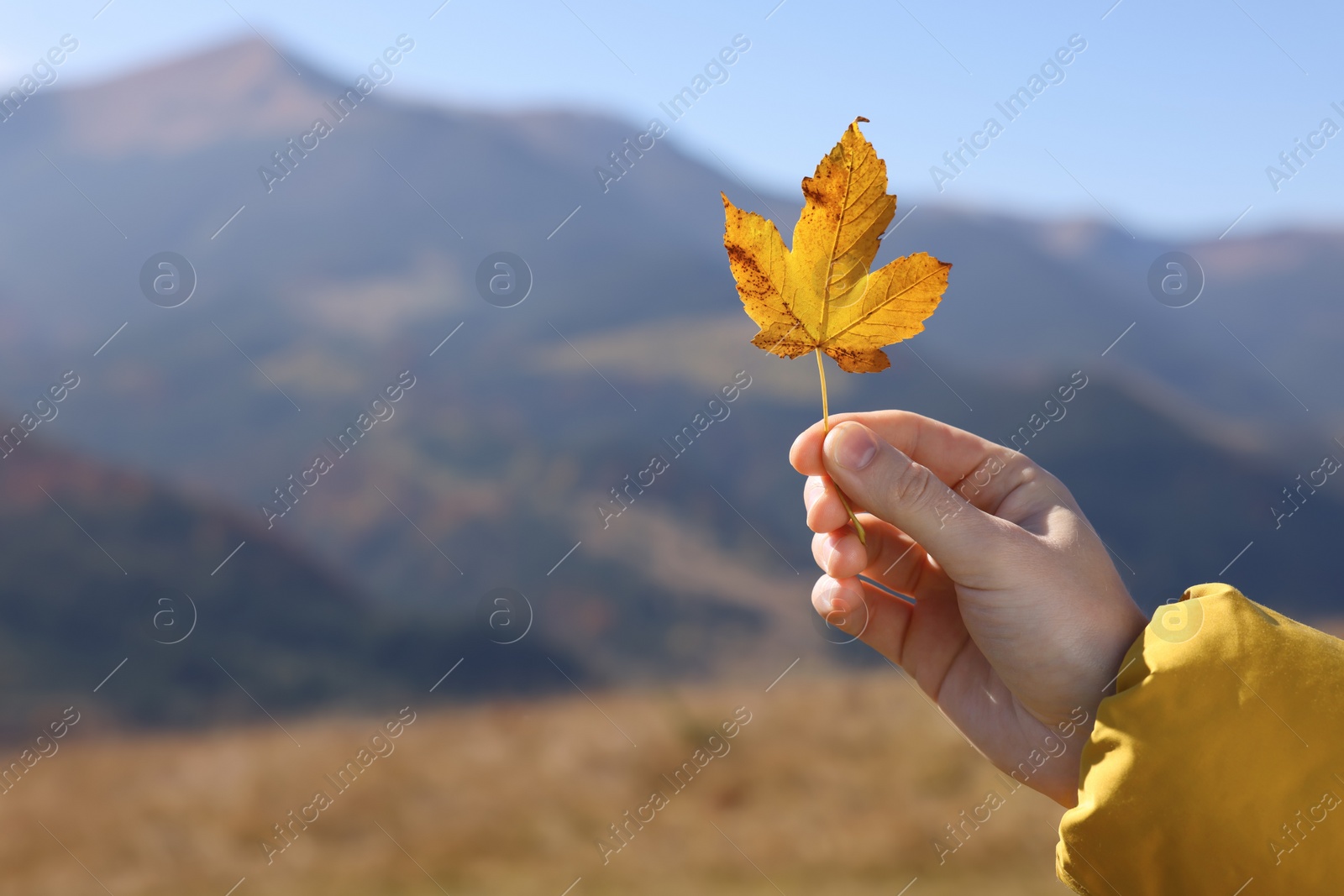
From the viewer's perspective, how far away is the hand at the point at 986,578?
1.61 m

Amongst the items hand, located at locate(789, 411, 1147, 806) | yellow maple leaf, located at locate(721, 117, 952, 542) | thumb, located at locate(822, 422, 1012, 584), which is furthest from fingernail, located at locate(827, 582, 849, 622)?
yellow maple leaf, located at locate(721, 117, 952, 542)

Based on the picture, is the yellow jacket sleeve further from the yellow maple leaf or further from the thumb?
the yellow maple leaf

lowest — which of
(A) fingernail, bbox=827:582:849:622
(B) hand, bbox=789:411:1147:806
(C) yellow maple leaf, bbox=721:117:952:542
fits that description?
(A) fingernail, bbox=827:582:849:622

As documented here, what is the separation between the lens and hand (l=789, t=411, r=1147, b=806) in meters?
1.61

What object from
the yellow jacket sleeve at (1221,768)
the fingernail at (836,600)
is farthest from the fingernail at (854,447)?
the yellow jacket sleeve at (1221,768)

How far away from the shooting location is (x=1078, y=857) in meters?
1.36

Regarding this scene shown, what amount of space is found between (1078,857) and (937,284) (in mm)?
950

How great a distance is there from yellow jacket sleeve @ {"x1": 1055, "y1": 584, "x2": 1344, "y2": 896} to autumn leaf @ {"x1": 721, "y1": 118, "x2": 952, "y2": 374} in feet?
2.16

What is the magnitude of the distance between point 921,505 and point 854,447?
0.54 ft

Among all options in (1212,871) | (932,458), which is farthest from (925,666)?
(1212,871)

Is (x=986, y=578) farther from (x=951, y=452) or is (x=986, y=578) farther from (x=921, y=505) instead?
(x=951, y=452)

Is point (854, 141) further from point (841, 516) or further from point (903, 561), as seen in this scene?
point (903, 561)

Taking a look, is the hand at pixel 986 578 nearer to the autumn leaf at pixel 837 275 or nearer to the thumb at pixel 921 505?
the thumb at pixel 921 505

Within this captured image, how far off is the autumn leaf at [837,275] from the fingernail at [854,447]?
143 millimetres
